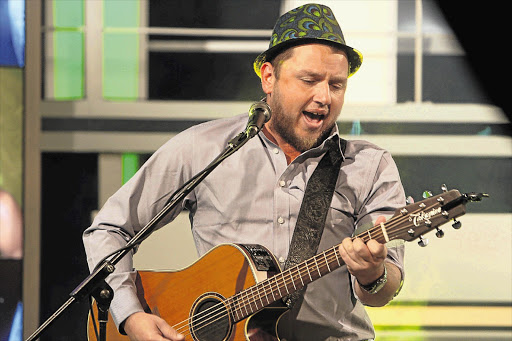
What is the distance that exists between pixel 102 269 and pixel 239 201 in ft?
2.50

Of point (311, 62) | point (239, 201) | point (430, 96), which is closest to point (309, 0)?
point (430, 96)

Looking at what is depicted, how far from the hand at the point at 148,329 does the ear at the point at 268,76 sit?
3.68 feet

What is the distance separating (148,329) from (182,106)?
167cm

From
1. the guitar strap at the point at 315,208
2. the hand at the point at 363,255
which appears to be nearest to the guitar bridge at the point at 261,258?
the guitar strap at the point at 315,208

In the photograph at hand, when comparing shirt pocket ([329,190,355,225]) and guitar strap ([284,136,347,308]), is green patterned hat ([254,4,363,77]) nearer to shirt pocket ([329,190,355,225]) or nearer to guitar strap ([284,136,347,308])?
guitar strap ([284,136,347,308])

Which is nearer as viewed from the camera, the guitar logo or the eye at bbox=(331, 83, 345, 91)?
the guitar logo

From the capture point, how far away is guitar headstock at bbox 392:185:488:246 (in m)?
2.23

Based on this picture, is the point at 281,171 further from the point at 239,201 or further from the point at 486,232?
the point at 486,232

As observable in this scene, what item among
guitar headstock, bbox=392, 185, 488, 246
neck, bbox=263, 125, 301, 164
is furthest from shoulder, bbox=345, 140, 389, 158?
guitar headstock, bbox=392, 185, 488, 246

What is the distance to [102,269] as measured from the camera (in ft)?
7.61

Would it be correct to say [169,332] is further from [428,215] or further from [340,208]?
[428,215]

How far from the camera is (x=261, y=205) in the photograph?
2.85 metres

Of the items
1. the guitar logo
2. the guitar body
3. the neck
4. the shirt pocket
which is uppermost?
the neck

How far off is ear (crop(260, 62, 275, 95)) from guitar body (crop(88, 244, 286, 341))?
779 millimetres
